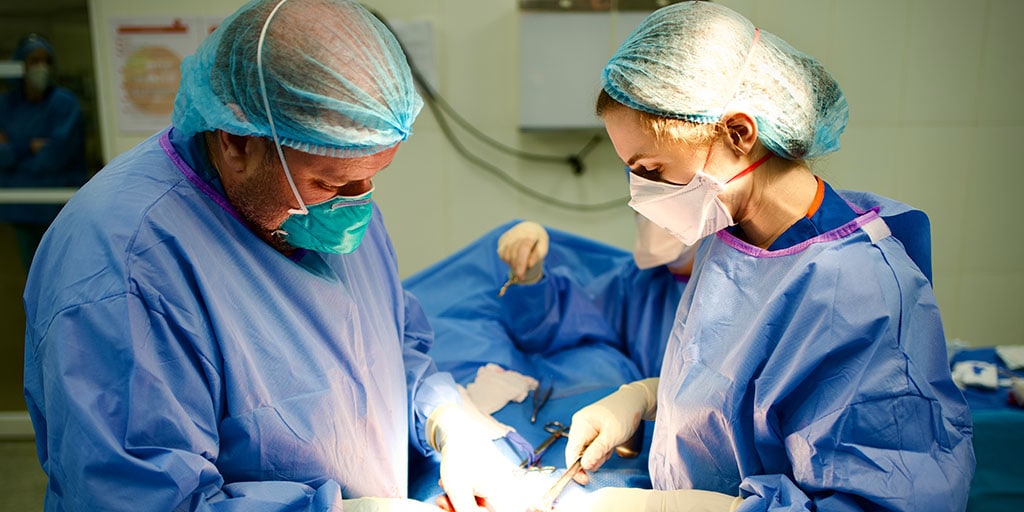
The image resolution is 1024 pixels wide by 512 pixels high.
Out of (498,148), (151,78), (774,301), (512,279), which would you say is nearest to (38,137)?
(151,78)

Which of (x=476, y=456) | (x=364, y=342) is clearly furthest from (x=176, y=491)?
(x=476, y=456)

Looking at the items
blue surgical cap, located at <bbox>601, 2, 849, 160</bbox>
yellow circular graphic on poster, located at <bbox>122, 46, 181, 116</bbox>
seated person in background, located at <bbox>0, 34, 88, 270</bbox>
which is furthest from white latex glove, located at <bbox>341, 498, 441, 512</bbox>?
seated person in background, located at <bbox>0, 34, 88, 270</bbox>

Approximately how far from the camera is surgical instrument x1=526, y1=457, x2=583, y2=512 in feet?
4.33

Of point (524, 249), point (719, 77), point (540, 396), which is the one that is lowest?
point (540, 396)

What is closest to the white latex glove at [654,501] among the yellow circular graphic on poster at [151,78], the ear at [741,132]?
the ear at [741,132]

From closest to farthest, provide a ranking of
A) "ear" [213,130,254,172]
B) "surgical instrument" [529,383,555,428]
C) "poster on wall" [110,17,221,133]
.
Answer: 1. "ear" [213,130,254,172]
2. "surgical instrument" [529,383,555,428]
3. "poster on wall" [110,17,221,133]

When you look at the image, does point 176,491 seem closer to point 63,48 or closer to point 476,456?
point 476,456

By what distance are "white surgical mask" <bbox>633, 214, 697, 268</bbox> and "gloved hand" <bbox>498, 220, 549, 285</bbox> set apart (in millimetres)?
317

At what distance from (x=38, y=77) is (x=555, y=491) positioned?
10.1 ft

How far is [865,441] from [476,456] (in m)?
0.72

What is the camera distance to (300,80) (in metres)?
0.99

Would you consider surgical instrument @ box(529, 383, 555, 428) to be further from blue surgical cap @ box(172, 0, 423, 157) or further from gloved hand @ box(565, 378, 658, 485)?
blue surgical cap @ box(172, 0, 423, 157)

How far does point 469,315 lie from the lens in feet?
7.54

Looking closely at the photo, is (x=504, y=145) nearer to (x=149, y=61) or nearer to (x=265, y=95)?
(x=149, y=61)
